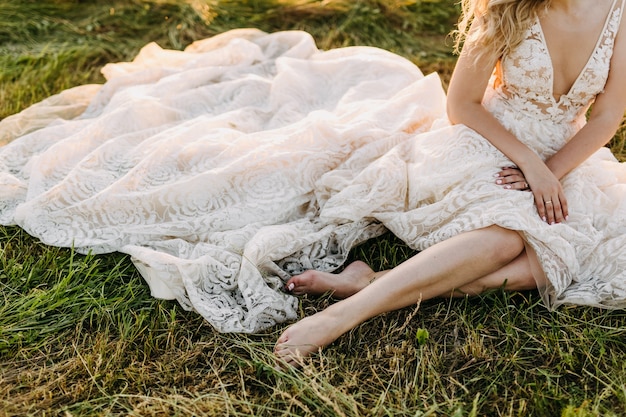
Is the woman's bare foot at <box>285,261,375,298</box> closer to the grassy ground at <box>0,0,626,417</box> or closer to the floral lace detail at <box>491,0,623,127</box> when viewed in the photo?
the grassy ground at <box>0,0,626,417</box>

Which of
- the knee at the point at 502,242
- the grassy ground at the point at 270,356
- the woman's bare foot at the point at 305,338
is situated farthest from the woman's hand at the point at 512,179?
the woman's bare foot at the point at 305,338

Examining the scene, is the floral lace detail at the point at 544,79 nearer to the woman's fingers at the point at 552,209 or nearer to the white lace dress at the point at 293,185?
the white lace dress at the point at 293,185

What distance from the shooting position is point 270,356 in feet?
7.28

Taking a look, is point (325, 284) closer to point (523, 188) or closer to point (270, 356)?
point (270, 356)

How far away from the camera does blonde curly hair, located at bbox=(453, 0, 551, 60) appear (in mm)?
2395

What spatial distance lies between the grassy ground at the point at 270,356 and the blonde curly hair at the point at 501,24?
2.92 feet

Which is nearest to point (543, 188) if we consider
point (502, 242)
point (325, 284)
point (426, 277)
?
point (502, 242)

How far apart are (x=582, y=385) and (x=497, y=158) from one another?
0.89 meters

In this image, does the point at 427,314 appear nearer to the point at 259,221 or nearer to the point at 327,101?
the point at 259,221

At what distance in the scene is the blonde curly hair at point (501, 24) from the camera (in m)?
2.39

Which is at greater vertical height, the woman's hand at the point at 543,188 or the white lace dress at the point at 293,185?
the woman's hand at the point at 543,188

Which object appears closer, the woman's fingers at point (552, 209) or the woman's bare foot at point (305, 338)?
the woman's bare foot at point (305, 338)

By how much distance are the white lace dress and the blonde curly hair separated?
0.07 m

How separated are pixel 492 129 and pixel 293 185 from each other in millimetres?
854
